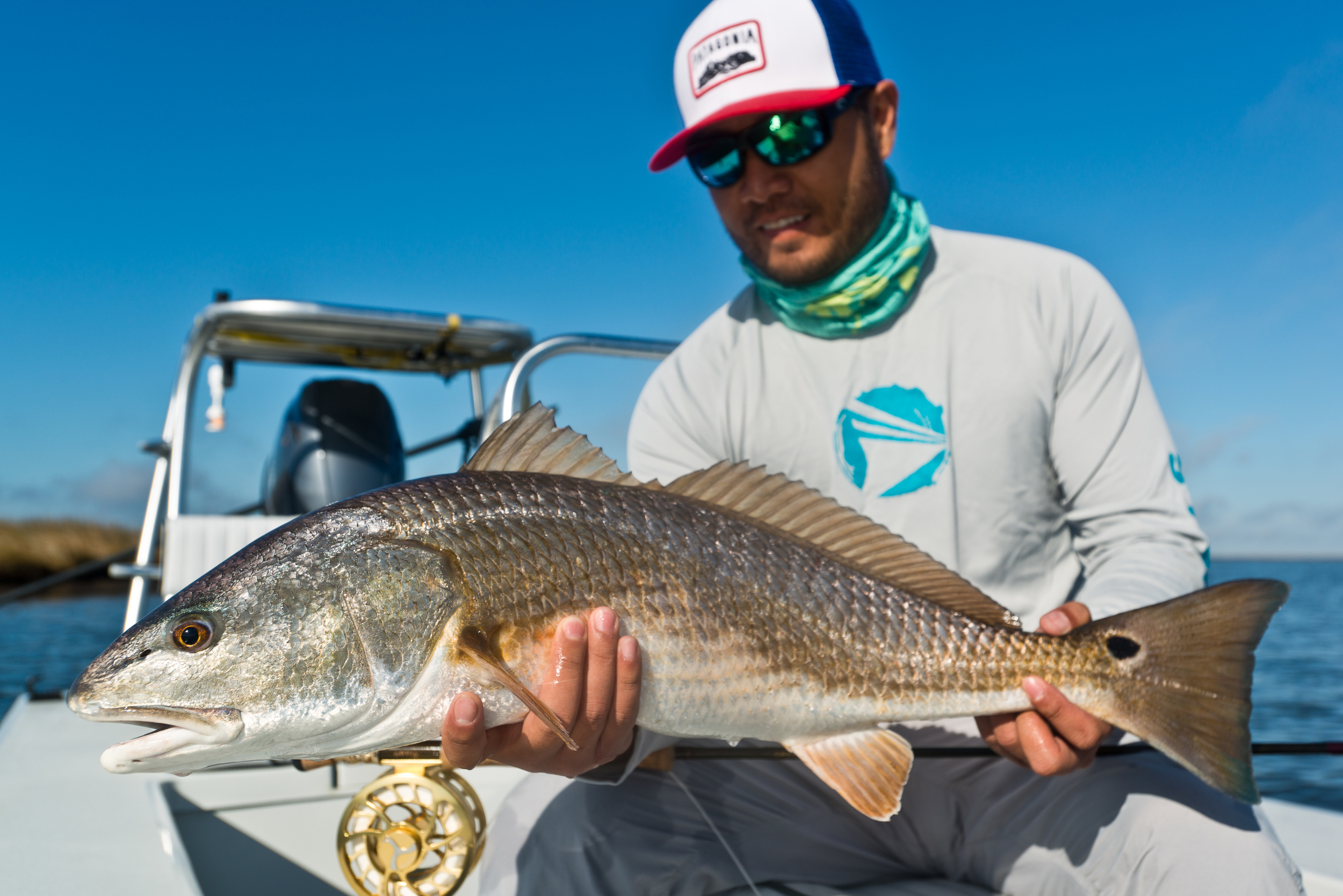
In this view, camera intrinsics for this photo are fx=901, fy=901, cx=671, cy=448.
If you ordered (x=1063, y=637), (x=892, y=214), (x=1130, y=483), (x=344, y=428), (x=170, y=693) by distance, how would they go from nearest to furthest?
1. (x=170, y=693)
2. (x=1063, y=637)
3. (x=1130, y=483)
4. (x=892, y=214)
5. (x=344, y=428)

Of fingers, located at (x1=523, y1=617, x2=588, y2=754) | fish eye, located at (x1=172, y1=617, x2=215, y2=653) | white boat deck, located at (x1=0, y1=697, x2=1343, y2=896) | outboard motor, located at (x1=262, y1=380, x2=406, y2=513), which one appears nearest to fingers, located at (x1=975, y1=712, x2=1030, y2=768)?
white boat deck, located at (x1=0, y1=697, x2=1343, y2=896)

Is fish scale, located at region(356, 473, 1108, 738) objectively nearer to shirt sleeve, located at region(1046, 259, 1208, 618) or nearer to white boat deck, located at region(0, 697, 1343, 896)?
shirt sleeve, located at region(1046, 259, 1208, 618)

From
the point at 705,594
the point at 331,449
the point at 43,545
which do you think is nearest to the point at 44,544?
the point at 43,545

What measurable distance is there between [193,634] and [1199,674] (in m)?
1.86

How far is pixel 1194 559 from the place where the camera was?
231cm

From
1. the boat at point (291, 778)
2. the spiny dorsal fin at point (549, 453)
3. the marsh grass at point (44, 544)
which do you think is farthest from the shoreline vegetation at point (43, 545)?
the spiny dorsal fin at point (549, 453)

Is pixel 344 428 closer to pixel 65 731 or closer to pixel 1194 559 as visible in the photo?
pixel 65 731

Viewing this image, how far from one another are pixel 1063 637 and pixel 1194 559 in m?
0.73

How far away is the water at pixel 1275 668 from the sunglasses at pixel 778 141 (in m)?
1.70

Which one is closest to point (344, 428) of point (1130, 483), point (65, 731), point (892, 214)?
point (65, 731)

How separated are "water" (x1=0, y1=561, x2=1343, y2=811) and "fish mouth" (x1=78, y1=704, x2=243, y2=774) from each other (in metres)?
2.25

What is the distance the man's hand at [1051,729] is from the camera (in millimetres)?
1826

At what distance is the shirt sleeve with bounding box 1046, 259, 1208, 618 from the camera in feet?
7.54

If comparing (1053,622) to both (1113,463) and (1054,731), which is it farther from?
(1113,463)
